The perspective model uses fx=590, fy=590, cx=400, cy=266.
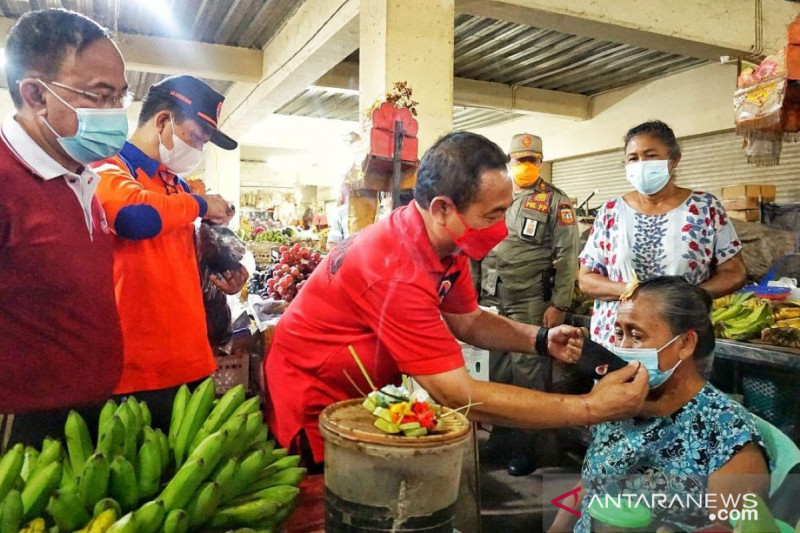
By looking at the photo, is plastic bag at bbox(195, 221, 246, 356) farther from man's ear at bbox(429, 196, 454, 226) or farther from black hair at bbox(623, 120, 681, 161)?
black hair at bbox(623, 120, 681, 161)

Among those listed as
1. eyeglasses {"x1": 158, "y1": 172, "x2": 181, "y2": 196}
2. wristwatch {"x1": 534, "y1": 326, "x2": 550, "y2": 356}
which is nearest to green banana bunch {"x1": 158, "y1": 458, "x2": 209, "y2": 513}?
wristwatch {"x1": 534, "y1": 326, "x2": 550, "y2": 356}

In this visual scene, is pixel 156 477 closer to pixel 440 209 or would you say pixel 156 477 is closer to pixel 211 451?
pixel 211 451

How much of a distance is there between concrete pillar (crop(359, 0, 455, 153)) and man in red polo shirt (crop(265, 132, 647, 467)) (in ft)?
8.79

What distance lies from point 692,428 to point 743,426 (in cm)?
14

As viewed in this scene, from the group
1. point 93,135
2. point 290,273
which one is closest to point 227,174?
point 290,273

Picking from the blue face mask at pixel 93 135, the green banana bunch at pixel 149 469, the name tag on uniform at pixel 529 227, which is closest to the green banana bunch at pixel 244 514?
the green banana bunch at pixel 149 469

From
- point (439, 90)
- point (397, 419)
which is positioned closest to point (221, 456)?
point (397, 419)

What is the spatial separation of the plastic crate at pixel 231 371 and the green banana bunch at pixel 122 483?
192 cm

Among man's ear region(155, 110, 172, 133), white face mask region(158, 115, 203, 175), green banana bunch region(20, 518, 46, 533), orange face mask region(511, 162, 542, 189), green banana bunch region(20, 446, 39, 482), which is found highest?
orange face mask region(511, 162, 542, 189)

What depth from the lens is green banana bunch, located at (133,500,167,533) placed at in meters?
0.99

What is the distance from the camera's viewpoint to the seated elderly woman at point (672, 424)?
1.72 meters

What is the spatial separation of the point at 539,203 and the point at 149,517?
150 inches

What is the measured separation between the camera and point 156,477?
1.14 m

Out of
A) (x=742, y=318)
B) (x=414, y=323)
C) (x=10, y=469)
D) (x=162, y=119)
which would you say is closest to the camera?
(x=10, y=469)
